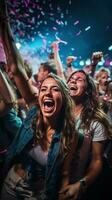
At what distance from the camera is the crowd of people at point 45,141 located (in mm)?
2672

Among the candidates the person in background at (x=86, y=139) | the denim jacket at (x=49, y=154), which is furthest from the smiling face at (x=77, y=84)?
the denim jacket at (x=49, y=154)

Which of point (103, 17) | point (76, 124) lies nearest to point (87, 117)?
point (76, 124)

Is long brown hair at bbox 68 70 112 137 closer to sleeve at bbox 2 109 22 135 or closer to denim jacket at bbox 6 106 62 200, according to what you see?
denim jacket at bbox 6 106 62 200

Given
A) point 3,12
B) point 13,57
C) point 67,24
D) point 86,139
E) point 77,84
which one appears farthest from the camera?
point 67,24

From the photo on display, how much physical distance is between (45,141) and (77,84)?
71 cm

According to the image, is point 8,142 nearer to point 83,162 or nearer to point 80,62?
point 83,162

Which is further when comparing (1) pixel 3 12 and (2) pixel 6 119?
(2) pixel 6 119

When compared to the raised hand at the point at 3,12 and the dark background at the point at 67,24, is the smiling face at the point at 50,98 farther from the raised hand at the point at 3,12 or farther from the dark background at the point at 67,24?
the dark background at the point at 67,24

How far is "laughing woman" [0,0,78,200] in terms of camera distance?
2.66 m

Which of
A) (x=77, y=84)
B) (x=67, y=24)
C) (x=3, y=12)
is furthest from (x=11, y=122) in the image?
(x=67, y=24)

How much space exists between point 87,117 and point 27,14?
5.58 metres

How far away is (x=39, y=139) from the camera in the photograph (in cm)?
277

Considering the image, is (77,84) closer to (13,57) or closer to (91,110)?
(91,110)

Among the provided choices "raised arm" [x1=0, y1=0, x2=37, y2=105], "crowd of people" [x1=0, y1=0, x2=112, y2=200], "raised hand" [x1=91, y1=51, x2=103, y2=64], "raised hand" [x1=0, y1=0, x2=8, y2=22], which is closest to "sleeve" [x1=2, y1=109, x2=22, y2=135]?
"crowd of people" [x1=0, y1=0, x2=112, y2=200]
